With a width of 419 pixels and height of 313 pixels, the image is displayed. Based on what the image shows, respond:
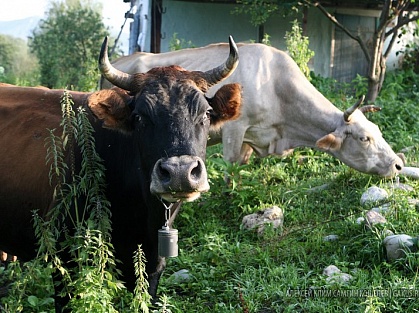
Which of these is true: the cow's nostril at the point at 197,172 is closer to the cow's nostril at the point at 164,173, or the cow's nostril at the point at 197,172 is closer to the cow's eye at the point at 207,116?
the cow's nostril at the point at 164,173

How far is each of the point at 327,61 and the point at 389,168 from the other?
10.1 metres

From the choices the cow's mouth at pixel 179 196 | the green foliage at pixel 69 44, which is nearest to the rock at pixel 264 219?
the cow's mouth at pixel 179 196

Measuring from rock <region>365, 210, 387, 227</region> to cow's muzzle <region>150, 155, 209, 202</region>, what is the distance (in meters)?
2.59

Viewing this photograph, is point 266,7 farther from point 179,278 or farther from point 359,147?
point 179,278

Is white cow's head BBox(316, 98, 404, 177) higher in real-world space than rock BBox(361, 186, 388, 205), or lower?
higher

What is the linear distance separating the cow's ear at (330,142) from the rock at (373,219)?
1934mm

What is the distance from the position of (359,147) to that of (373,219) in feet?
6.66

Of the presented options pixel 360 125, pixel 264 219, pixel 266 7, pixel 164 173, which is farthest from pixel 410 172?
pixel 266 7

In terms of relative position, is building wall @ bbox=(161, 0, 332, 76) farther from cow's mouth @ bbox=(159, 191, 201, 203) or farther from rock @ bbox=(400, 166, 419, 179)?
cow's mouth @ bbox=(159, 191, 201, 203)

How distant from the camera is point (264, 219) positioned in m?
6.86

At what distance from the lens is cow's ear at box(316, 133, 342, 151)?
798cm

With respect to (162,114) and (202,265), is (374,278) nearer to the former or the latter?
(202,265)

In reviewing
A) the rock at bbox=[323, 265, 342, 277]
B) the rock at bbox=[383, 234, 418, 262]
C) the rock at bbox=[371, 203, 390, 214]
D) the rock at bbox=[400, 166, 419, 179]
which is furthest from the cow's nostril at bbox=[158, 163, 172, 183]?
the rock at bbox=[400, 166, 419, 179]

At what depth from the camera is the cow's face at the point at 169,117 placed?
12.6 feet
